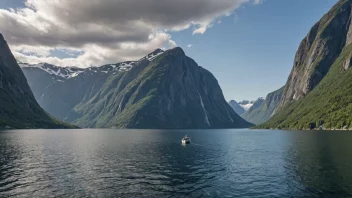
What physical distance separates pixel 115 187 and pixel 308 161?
5609 cm

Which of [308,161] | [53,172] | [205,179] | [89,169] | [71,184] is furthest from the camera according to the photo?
[308,161]

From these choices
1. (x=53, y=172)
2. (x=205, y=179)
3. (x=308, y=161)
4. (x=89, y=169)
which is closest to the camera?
(x=205, y=179)

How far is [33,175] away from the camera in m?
63.2

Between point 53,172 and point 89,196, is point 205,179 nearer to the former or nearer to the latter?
point 89,196

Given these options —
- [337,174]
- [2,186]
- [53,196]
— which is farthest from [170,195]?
[337,174]

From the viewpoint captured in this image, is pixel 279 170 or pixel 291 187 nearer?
pixel 291 187

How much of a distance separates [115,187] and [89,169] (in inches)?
842

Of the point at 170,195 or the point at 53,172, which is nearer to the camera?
Result: the point at 170,195

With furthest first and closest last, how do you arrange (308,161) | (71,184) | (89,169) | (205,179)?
1. (308,161)
2. (89,169)
3. (205,179)
4. (71,184)

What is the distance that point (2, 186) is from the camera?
2062 inches

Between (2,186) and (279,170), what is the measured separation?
58.8 meters

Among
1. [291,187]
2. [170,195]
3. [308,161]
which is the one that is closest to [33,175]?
[170,195]

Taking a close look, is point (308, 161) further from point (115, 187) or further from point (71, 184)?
point (71, 184)

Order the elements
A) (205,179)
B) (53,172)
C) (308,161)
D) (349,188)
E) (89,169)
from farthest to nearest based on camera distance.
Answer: (308,161)
(89,169)
(53,172)
(205,179)
(349,188)
